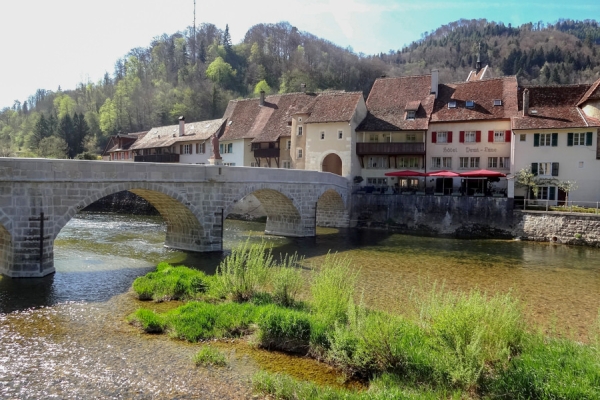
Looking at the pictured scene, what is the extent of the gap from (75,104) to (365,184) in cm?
7133

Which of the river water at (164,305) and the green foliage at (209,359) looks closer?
the river water at (164,305)

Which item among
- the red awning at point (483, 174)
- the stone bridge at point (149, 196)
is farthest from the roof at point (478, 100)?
the stone bridge at point (149, 196)

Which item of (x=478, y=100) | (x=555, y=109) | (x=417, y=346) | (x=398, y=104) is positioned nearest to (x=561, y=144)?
(x=555, y=109)

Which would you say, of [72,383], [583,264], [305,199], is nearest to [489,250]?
[583,264]

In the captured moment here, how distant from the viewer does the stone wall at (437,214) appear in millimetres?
33469

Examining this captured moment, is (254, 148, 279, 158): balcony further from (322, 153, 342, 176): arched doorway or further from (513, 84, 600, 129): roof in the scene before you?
(513, 84, 600, 129): roof

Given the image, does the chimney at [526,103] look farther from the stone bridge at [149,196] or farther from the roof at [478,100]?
the stone bridge at [149,196]

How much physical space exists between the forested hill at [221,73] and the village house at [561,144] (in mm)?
43171

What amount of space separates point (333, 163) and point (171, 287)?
101 feet

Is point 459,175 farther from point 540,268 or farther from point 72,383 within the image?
point 72,383

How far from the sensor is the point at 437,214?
35.6 metres

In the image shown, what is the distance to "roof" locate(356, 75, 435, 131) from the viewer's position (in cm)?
3997

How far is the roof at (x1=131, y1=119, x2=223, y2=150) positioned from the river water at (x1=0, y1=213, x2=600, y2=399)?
19343mm

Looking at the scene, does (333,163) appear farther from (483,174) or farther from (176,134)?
(176,134)
